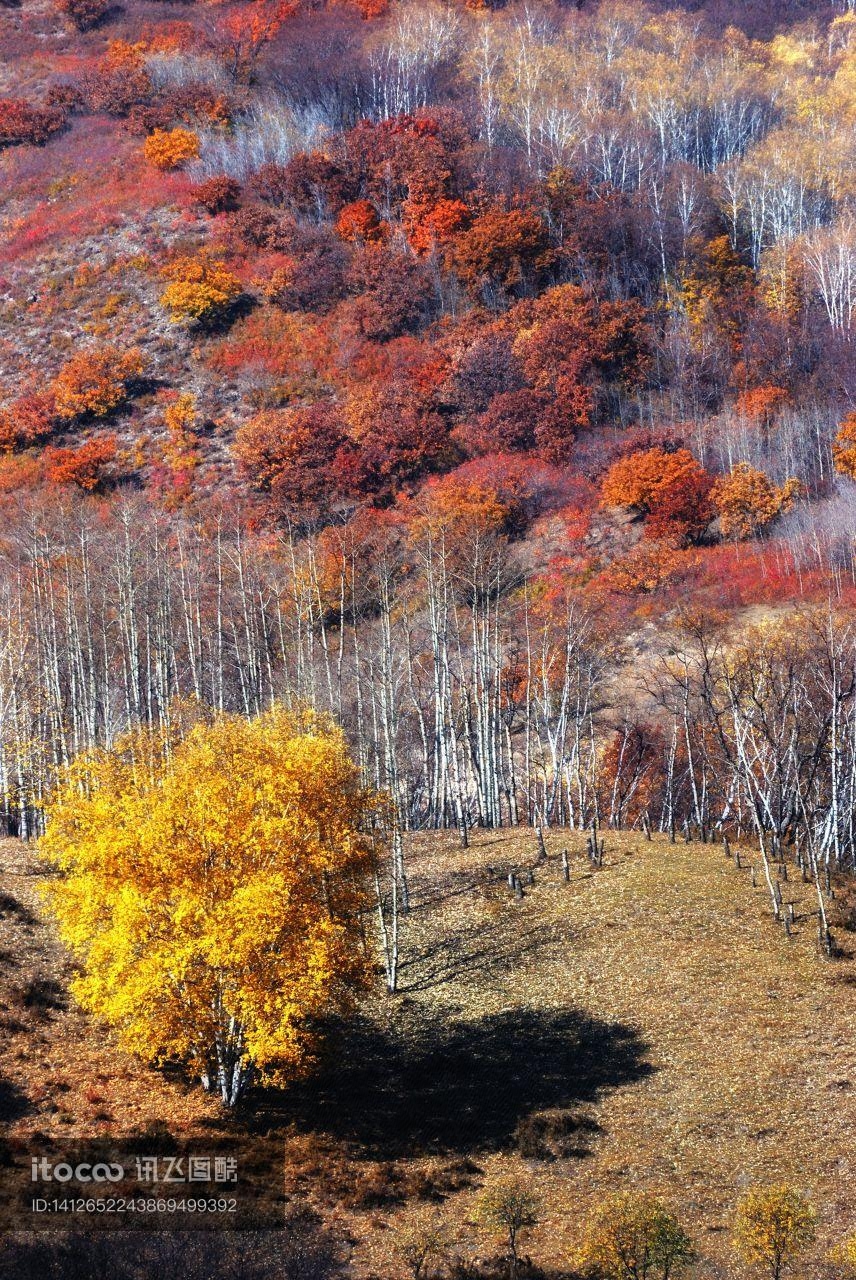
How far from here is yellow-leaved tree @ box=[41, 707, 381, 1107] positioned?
23516 millimetres

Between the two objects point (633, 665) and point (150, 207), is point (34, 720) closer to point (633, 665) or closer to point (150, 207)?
point (633, 665)

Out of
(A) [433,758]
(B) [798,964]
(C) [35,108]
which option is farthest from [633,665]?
(C) [35,108]

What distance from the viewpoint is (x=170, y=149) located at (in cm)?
10762

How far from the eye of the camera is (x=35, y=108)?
119 meters

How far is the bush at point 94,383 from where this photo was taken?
273ft

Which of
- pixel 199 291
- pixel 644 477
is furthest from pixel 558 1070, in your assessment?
pixel 199 291

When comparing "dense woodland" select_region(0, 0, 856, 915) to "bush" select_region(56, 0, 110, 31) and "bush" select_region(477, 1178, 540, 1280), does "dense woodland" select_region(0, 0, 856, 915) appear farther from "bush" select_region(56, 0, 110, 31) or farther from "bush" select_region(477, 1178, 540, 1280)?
"bush" select_region(477, 1178, 540, 1280)

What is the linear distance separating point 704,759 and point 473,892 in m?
11.1

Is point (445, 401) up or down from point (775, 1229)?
up

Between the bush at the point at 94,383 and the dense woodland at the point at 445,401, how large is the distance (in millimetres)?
288

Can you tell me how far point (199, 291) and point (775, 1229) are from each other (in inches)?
3311

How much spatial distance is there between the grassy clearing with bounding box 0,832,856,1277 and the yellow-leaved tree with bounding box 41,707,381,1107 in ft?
8.01

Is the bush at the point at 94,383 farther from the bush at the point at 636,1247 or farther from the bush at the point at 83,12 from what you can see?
the bush at the point at 636,1247

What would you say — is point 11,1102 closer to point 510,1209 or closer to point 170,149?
point 510,1209
